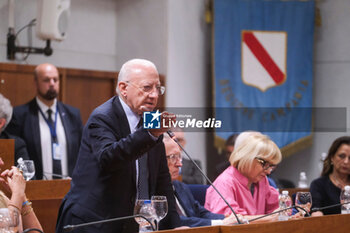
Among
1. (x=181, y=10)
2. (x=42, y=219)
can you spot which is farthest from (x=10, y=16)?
(x=42, y=219)

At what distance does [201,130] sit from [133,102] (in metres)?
4.79

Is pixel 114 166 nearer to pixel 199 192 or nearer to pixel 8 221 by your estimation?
pixel 8 221

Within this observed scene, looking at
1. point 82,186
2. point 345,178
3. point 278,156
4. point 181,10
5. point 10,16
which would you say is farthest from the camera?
point 181,10

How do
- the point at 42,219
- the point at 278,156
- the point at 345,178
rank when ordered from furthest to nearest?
the point at 345,178 < the point at 42,219 < the point at 278,156

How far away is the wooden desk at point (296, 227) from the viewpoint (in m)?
2.32

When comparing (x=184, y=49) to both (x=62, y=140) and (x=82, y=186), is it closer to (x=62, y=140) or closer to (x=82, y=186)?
(x=62, y=140)

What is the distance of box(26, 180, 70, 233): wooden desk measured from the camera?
160 inches

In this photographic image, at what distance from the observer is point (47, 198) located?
411cm

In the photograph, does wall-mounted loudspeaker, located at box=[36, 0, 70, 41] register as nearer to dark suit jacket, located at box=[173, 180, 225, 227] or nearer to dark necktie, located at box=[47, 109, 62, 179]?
dark necktie, located at box=[47, 109, 62, 179]

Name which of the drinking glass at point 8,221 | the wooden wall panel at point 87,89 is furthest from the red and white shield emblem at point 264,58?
the drinking glass at point 8,221

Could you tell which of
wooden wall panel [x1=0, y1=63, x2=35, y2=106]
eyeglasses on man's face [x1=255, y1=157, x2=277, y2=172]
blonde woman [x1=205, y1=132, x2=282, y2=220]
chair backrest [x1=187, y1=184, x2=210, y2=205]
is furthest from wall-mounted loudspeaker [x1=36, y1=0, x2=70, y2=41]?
eyeglasses on man's face [x1=255, y1=157, x2=277, y2=172]

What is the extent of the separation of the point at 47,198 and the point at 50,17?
9.29 feet

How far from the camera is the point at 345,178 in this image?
461cm

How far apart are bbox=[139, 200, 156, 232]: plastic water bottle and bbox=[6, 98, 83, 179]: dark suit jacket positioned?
2.66 meters
